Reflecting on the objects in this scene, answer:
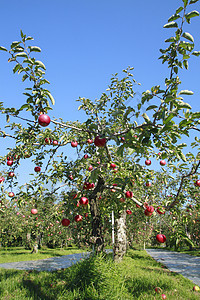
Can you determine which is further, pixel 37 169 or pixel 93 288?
pixel 37 169

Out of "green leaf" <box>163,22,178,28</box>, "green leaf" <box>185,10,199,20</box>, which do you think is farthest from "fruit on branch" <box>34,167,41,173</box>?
"green leaf" <box>185,10,199,20</box>

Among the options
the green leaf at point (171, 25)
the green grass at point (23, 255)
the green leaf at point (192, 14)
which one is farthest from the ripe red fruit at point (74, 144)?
the green grass at point (23, 255)

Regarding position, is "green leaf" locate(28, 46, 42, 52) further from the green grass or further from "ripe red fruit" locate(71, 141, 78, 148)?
the green grass

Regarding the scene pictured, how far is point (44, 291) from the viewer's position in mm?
4668

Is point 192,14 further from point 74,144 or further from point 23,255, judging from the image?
point 23,255

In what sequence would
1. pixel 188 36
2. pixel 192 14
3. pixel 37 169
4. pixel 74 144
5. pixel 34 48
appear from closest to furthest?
pixel 192 14, pixel 188 36, pixel 34 48, pixel 74 144, pixel 37 169

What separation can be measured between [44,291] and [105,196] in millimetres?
2521

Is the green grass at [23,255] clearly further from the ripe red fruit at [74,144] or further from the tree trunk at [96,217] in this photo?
the ripe red fruit at [74,144]

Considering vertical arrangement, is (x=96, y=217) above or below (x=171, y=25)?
below

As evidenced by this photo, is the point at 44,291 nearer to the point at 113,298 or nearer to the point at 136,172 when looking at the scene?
the point at 113,298

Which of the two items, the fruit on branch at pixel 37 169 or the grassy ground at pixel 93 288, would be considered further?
the fruit on branch at pixel 37 169

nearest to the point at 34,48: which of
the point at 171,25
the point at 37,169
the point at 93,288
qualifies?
the point at 171,25

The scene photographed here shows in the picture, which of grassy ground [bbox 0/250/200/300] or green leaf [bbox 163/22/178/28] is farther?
grassy ground [bbox 0/250/200/300]

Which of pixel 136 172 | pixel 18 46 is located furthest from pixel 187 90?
pixel 18 46
